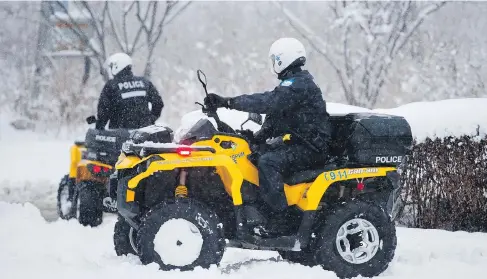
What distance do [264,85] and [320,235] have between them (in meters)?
26.1

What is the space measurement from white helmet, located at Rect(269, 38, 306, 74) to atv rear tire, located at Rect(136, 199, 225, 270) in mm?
1442

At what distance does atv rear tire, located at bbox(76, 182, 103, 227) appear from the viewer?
8977 mm

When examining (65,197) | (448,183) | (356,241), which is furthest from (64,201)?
(356,241)

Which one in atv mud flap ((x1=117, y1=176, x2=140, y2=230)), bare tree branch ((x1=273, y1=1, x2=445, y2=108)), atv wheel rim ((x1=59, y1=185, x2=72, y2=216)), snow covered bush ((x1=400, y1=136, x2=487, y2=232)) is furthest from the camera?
bare tree branch ((x1=273, y1=1, x2=445, y2=108))

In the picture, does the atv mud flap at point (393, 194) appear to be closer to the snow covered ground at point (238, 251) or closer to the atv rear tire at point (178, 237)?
the snow covered ground at point (238, 251)

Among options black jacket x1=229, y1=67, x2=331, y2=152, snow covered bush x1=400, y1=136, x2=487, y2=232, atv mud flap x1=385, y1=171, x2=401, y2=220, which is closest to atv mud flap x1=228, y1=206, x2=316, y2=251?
black jacket x1=229, y1=67, x2=331, y2=152

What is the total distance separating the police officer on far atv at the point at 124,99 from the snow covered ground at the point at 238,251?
136 centimetres

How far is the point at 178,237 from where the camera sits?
5.85 m

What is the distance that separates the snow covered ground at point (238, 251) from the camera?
5832 millimetres

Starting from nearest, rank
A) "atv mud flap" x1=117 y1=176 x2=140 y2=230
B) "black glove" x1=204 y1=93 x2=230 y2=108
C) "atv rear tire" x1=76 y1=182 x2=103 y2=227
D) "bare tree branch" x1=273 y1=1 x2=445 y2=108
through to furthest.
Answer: "black glove" x1=204 y1=93 x2=230 y2=108, "atv mud flap" x1=117 y1=176 x2=140 y2=230, "atv rear tire" x1=76 y1=182 x2=103 y2=227, "bare tree branch" x1=273 y1=1 x2=445 y2=108

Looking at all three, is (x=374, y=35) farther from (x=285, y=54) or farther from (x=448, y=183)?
(x=285, y=54)

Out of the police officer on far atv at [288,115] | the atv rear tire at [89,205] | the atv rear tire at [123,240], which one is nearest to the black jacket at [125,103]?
the atv rear tire at [89,205]

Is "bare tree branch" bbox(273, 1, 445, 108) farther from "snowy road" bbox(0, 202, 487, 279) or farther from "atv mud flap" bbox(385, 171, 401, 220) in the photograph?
"atv mud flap" bbox(385, 171, 401, 220)

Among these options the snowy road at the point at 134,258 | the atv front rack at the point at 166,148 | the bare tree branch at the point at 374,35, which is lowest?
the snowy road at the point at 134,258
